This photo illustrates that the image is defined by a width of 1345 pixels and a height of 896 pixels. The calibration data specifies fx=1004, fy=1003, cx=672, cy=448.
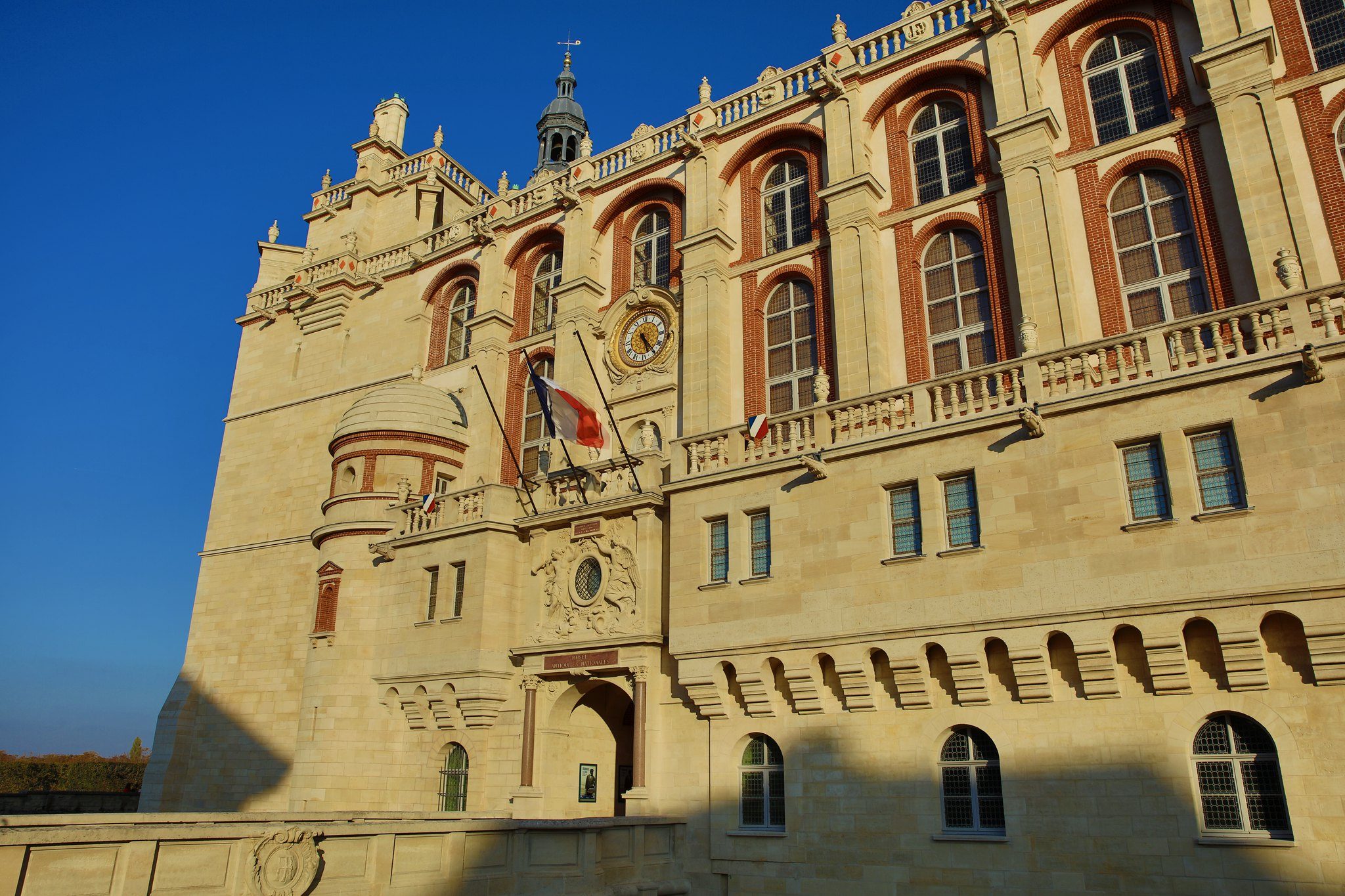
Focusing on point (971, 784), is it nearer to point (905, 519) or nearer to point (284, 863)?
point (905, 519)

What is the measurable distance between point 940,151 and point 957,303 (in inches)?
183

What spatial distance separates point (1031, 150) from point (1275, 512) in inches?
465

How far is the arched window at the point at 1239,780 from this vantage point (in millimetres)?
15791

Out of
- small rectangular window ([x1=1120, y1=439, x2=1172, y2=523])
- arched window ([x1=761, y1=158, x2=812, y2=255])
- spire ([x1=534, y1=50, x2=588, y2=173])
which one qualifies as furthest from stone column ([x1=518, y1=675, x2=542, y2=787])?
spire ([x1=534, y1=50, x2=588, y2=173])

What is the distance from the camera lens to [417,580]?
28.7 m

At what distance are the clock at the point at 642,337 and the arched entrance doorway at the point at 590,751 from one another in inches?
397

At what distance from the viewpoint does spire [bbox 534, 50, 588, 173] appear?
61.8m

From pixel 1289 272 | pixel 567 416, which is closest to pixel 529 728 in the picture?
pixel 567 416

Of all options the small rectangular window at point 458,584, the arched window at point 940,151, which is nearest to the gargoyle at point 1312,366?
the arched window at point 940,151

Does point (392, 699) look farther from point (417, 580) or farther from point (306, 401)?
point (306, 401)

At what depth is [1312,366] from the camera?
16047 millimetres

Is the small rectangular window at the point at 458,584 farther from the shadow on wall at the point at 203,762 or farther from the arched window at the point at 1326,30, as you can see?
the arched window at the point at 1326,30

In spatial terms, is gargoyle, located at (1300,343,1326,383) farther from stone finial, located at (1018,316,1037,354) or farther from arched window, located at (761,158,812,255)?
arched window, located at (761,158,812,255)

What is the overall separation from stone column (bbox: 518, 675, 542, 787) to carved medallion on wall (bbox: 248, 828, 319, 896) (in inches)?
413
